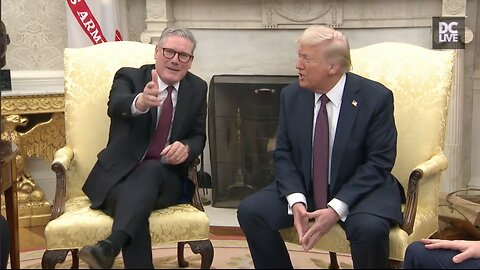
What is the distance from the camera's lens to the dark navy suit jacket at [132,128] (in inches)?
119

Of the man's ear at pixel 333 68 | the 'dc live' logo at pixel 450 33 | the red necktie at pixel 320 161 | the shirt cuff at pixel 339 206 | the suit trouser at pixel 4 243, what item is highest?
the 'dc live' logo at pixel 450 33

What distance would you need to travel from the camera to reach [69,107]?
3307 millimetres

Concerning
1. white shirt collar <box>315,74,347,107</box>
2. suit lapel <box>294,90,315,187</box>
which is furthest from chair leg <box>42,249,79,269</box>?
white shirt collar <box>315,74,347,107</box>

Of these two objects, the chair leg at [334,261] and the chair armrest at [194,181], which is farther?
the chair armrest at [194,181]

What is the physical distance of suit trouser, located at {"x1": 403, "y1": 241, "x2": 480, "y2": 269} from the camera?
236 cm

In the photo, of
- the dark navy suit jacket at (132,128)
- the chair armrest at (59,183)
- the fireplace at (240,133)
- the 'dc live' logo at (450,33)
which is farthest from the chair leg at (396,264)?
the fireplace at (240,133)

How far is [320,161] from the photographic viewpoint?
2.86 meters

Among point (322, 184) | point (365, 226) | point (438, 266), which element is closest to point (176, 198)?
point (322, 184)

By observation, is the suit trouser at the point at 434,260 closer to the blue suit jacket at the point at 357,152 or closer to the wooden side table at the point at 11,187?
the blue suit jacket at the point at 357,152

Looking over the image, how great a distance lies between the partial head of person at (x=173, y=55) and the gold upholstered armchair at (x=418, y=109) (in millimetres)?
757

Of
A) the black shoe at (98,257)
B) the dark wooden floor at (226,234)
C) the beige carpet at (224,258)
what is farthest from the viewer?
the dark wooden floor at (226,234)

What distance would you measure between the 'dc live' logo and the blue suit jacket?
60.6 inches

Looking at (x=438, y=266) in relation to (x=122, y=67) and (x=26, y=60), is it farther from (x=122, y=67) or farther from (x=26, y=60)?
(x=26, y=60)

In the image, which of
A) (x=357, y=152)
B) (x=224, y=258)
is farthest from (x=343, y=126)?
(x=224, y=258)
